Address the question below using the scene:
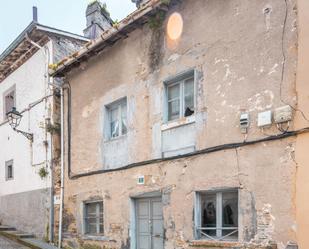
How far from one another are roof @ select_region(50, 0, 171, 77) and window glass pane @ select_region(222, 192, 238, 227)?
13.1 ft

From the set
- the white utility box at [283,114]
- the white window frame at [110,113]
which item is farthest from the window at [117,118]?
the white utility box at [283,114]

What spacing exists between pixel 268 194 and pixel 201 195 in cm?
160

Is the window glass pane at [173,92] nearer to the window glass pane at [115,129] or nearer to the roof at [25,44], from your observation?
the window glass pane at [115,129]

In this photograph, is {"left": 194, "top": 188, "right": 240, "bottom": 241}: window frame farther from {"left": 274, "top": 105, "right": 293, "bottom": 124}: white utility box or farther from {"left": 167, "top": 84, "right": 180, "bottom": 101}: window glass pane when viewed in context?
{"left": 167, "top": 84, "right": 180, "bottom": 101}: window glass pane

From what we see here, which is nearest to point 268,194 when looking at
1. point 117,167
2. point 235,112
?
point 235,112

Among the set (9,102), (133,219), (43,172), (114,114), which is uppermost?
(9,102)

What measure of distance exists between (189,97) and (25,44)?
24.8ft

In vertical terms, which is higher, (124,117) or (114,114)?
(114,114)

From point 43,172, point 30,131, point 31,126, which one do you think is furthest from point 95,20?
point 43,172

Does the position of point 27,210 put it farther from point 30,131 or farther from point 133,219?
point 133,219

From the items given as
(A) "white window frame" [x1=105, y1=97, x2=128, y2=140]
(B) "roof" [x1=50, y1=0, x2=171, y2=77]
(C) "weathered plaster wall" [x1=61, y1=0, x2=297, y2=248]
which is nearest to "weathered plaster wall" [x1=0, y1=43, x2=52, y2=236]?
(B) "roof" [x1=50, y1=0, x2=171, y2=77]

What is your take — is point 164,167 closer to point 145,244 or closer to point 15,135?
point 145,244

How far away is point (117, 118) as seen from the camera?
10.1 metres

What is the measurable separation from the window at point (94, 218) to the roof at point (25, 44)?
554cm
